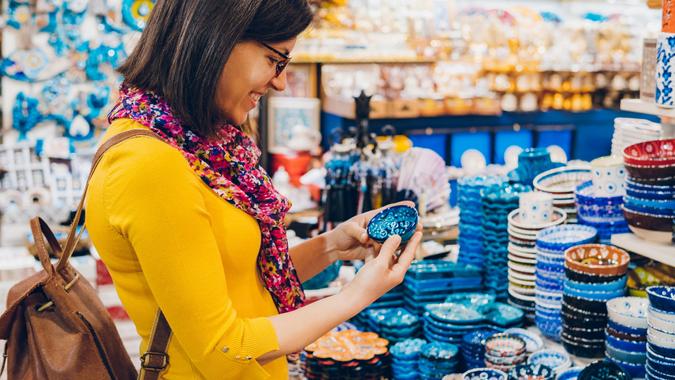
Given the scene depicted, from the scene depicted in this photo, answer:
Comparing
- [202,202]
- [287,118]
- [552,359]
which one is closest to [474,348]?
[552,359]

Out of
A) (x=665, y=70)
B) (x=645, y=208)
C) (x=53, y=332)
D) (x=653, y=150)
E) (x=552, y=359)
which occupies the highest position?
(x=665, y=70)

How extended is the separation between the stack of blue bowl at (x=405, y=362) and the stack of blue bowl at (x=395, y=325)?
0.10m

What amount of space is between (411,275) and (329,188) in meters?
0.83

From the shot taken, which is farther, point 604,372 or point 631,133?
point 631,133

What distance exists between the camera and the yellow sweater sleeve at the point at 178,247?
1.13 meters

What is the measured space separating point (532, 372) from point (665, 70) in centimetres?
82

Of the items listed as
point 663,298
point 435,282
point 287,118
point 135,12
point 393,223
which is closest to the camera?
point 393,223

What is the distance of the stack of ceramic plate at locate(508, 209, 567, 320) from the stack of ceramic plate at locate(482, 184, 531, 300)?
0.08 meters

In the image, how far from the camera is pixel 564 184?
2.45 m

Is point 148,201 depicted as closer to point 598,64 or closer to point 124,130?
point 124,130

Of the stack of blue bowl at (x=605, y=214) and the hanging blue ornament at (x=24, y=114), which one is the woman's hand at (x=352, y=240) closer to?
the stack of blue bowl at (x=605, y=214)

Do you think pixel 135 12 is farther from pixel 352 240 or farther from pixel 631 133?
pixel 352 240

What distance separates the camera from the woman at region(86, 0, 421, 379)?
1.14 m

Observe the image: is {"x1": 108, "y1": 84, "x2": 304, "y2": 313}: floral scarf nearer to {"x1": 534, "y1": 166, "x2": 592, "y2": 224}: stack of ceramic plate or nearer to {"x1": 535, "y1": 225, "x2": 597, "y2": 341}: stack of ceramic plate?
{"x1": 535, "y1": 225, "x2": 597, "y2": 341}: stack of ceramic plate
